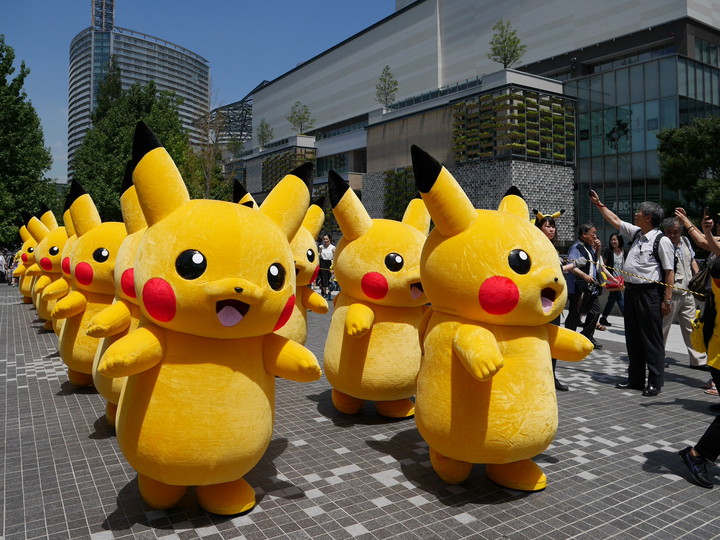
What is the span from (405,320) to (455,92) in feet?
92.7

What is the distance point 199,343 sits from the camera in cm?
323

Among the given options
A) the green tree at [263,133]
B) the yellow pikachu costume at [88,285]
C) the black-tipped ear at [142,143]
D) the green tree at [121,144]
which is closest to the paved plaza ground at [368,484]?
the yellow pikachu costume at [88,285]

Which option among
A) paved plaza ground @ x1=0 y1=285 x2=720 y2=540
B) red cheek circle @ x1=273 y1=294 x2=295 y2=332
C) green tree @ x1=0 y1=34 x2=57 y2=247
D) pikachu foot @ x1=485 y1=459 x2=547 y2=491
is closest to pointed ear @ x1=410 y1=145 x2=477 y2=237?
red cheek circle @ x1=273 y1=294 x2=295 y2=332

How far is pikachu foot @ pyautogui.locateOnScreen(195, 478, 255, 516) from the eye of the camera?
3416 millimetres

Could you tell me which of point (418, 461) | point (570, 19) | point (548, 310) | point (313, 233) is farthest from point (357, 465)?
point (570, 19)

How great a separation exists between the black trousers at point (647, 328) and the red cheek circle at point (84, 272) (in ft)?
20.3

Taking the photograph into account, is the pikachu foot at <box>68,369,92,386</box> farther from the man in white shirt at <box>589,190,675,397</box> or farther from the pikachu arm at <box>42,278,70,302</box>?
the man in white shirt at <box>589,190,675,397</box>

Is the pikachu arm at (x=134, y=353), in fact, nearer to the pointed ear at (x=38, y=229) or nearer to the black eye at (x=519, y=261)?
the black eye at (x=519, y=261)

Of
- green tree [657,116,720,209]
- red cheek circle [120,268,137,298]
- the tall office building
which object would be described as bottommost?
red cheek circle [120,268,137,298]

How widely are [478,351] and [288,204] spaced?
162cm

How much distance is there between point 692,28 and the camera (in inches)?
1222

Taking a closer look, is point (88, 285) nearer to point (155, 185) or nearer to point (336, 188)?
point (336, 188)

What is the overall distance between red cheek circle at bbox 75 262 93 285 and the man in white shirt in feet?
18.7

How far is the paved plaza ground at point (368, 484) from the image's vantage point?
10.9 feet
